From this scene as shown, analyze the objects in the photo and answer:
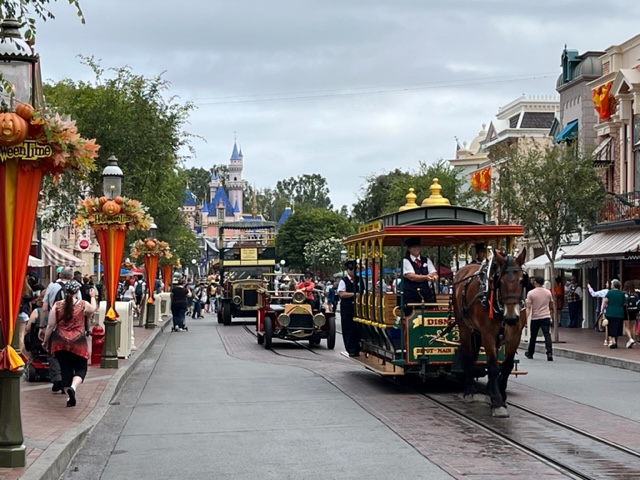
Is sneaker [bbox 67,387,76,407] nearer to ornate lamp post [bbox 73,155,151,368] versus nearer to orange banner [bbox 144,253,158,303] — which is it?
ornate lamp post [bbox 73,155,151,368]

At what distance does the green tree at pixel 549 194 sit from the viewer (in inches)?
1224

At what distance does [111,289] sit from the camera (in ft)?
65.3

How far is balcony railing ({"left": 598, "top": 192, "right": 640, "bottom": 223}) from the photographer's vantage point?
105ft

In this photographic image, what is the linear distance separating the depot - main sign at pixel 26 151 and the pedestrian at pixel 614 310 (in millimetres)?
18481

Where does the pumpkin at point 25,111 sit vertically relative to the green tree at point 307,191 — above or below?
below

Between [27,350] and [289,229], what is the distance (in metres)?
89.1

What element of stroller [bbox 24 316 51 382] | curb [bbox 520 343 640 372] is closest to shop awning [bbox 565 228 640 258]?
curb [bbox 520 343 640 372]

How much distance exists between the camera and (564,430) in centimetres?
1162

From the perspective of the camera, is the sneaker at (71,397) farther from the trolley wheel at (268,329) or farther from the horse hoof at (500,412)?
the trolley wheel at (268,329)

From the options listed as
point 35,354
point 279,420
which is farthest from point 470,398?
point 35,354

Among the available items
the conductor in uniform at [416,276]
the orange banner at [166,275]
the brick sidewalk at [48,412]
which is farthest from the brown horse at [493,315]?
the orange banner at [166,275]

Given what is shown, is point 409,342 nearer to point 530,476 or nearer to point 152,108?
point 530,476

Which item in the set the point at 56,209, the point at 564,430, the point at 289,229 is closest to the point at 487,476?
the point at 564,430

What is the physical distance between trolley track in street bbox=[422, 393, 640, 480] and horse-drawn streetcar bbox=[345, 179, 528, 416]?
1.78 ft
